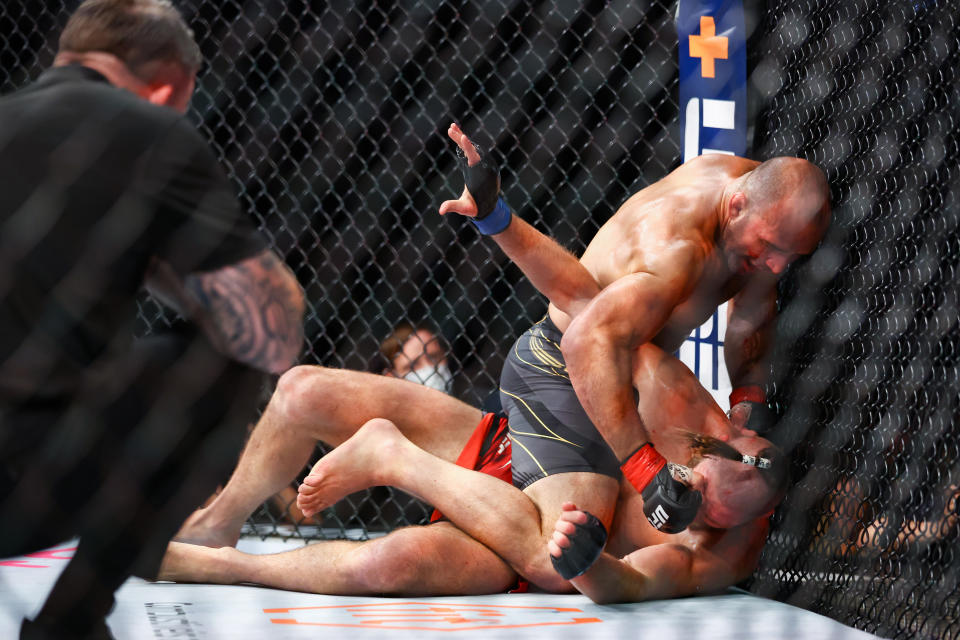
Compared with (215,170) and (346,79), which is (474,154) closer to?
(215,170)

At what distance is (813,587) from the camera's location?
1.99 m

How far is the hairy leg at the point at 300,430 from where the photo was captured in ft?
6.56

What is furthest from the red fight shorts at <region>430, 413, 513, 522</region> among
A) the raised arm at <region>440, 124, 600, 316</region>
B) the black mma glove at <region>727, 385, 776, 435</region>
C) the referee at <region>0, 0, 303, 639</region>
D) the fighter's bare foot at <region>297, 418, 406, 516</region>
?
the referee at <region>0, 0, 303, 639</region>

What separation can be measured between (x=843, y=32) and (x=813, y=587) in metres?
1.19

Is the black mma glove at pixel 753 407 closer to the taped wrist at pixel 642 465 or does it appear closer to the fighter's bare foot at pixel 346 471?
the taped wrist at pixel 642 465

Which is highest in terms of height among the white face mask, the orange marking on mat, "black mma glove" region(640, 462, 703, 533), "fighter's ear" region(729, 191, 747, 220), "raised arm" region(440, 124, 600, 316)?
"fighter's ear" region(729, 191, 747, 220)

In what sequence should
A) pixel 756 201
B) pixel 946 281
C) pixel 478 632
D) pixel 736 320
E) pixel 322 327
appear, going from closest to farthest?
1. pixel 478 632
2. pixel 946 281
3. pixel 756 201
4. pixel 736 320
5. pixel 322 327

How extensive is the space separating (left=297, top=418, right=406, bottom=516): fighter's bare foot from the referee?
2.80ft

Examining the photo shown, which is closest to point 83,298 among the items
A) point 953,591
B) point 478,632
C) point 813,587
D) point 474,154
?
point 478,632

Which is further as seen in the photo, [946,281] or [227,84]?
[227,84]

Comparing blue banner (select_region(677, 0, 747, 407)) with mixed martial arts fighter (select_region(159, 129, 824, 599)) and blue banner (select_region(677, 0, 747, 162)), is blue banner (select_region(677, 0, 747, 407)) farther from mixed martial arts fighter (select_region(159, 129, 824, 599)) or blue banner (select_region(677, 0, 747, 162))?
mixed martial arts fighter (select_region(159, 129, 824, 599))

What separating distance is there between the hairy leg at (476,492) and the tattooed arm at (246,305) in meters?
0.89

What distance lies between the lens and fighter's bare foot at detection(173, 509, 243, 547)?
1980 millimetres

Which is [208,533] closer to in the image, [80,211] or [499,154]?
[80,211]
